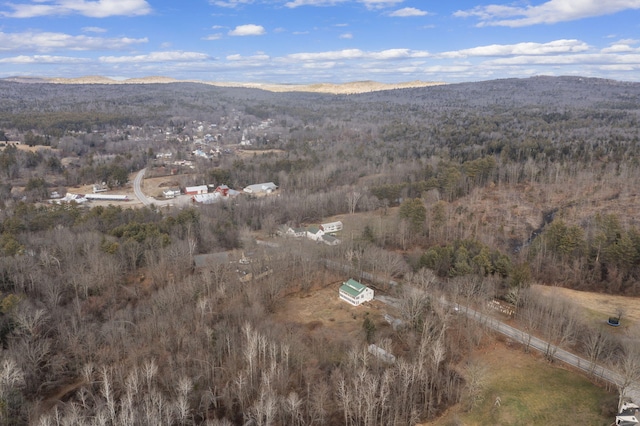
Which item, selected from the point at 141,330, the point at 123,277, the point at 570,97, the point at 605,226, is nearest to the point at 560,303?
the point at 605,226

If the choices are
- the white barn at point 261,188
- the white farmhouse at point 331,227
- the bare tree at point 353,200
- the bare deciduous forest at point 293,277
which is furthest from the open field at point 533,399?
the white barn at point 261,188

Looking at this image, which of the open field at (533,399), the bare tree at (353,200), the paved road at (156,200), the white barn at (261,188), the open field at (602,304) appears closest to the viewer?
the open field at (533,399)

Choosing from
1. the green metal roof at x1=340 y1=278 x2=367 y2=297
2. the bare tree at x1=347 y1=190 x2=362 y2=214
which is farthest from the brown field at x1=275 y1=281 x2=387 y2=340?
the bare tree at x1=347 y1=190 x2=362 y2=214

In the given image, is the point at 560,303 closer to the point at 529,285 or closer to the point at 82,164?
the point at 529,285

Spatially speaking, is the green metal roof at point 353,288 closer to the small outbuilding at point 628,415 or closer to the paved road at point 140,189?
the small outbuilding at point 628,415

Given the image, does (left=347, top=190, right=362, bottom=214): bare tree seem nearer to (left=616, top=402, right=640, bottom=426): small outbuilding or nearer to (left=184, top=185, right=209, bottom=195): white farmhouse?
(left=184, top=185, right=209, bottom=195): white farmhouse

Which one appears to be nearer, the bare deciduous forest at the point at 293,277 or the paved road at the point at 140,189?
the bare deciduous forest at the point at 293,277

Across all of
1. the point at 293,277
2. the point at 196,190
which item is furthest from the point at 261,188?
the point at 293,277
